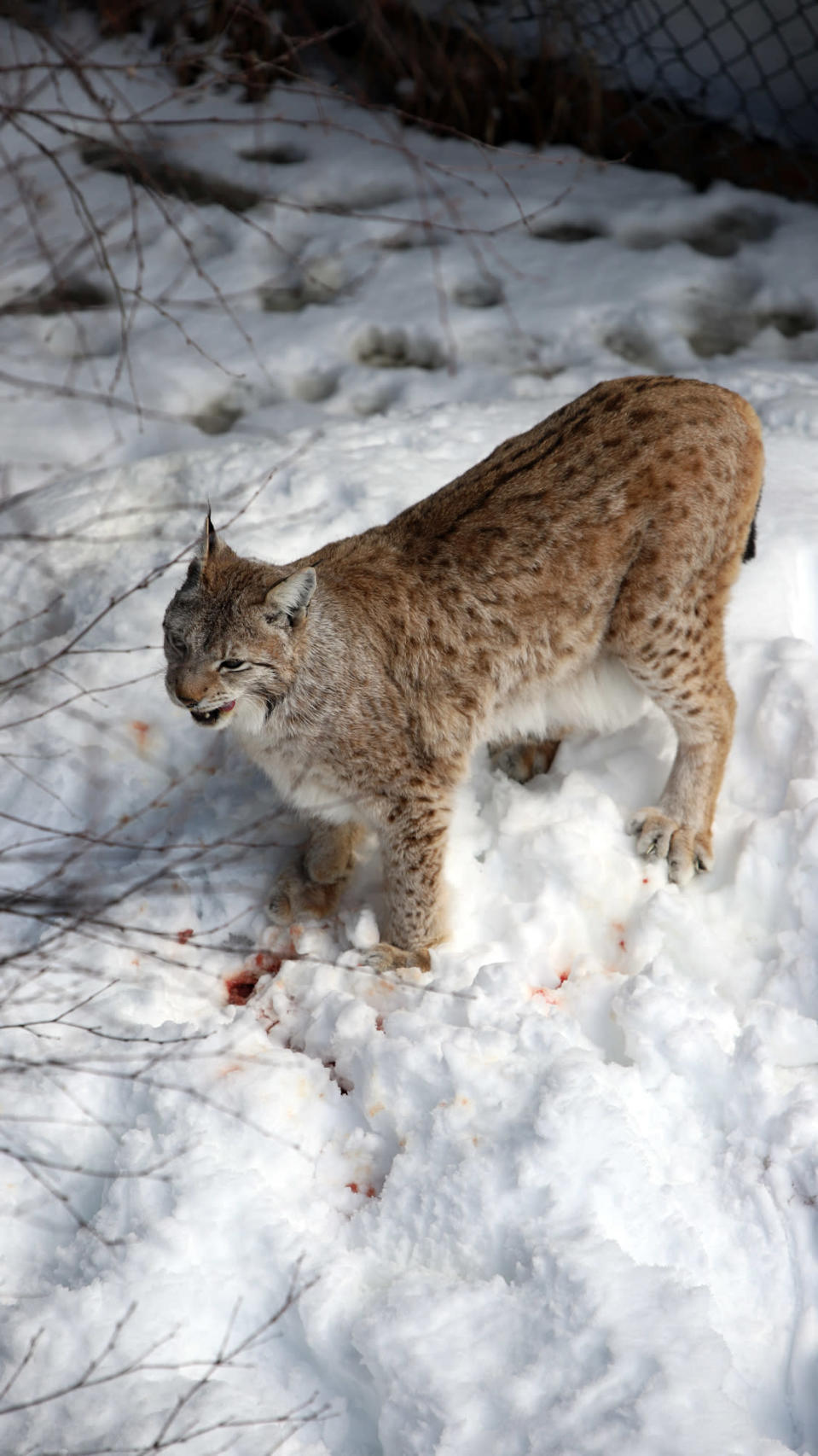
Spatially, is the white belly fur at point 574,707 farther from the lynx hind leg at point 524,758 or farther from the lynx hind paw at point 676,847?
the lynx hind paw at point 676,847

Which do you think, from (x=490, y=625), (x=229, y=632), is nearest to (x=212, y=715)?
(x=229, y=632)

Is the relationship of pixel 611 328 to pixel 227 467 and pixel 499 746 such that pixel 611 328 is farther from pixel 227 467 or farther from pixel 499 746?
pixel 499 746

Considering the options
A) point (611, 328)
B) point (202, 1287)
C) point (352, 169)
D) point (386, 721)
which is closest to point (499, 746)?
point (386, 721)

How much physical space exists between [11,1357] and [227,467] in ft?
10.5

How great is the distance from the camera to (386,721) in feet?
11.3

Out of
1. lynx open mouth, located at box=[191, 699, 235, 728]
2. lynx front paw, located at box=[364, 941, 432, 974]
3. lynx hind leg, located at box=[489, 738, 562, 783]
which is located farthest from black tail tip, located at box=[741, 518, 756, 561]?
lynx open mouth, located at box=[191, 699, 235, 728]

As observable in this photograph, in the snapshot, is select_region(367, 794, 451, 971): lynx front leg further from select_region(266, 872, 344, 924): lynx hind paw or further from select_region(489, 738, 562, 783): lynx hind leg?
select_region(489, 738, 562, 783): lynx hind leg

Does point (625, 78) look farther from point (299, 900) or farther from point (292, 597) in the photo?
point (299, 900)

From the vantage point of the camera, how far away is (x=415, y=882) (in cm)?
342

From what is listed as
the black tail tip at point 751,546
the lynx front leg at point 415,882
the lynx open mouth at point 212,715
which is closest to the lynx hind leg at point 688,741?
the black tail tip at point 751,546

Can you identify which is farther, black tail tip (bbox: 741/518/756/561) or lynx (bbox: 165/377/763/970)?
black tail tip (bbox: 741/518/756/561)

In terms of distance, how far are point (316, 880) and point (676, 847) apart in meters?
1.01

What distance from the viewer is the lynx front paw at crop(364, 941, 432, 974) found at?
11.2 ft

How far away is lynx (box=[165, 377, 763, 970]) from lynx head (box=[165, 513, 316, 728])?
12mm
